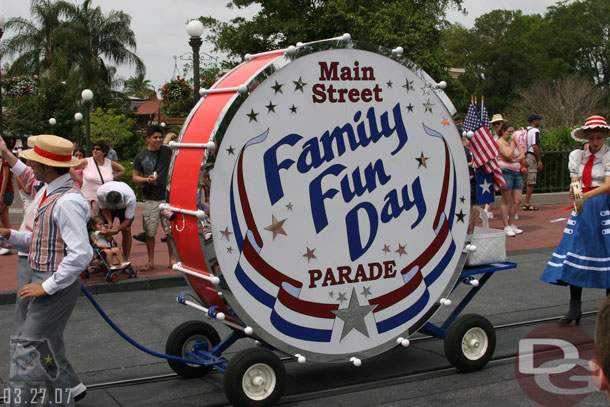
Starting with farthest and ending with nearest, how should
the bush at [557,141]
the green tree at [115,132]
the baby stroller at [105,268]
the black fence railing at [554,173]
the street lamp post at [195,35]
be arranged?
the green tree at [115,132], the bush at [557,141], the black fence railing at [554,173], the street lamp post at [195,35], the baby stroller at [105,268]

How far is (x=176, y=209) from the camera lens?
190 inches

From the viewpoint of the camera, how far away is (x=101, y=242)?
924 centimetres

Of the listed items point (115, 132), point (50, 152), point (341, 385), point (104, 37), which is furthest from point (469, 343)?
point (104, 37)

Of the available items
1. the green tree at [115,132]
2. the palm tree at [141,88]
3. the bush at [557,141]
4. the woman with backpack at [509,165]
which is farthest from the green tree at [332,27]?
the palm tree at [141,88]

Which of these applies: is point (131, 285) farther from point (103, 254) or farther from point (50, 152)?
point (50, 152)

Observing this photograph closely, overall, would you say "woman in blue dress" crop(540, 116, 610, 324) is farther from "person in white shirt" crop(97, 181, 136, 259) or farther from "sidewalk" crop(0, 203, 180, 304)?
"person in white shirt" crop(97, 181, 136, 259)

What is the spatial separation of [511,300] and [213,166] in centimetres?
491

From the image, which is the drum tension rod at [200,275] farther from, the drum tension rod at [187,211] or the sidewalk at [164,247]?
the sidewalk at [164,247]

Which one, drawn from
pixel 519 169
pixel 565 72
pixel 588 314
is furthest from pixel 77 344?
pixel 565 72

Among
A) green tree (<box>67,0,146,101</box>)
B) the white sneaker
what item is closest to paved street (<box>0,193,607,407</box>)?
the white sneaker

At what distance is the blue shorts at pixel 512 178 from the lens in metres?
12.6

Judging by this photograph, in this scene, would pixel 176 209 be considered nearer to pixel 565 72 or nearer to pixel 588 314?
pixel 588 314

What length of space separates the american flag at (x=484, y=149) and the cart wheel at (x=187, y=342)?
2984mm

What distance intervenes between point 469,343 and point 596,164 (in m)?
2.40
